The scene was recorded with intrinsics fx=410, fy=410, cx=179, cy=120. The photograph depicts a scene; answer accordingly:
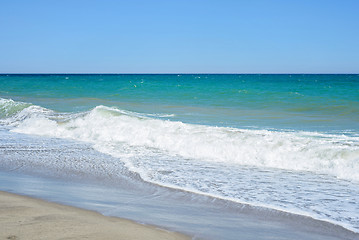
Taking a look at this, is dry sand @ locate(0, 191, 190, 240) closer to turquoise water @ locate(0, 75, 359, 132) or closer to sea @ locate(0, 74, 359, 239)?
sea @ locate(0, 74, 359, 239)

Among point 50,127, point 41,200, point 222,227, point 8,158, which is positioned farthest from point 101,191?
point 50,127

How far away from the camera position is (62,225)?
4.31 metres

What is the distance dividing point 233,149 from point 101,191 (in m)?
4.43

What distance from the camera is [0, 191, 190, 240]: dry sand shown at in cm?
400

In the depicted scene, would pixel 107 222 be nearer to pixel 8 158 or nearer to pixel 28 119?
pixel 8 158

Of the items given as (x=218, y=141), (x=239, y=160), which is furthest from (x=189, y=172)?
(x=218, y=141)

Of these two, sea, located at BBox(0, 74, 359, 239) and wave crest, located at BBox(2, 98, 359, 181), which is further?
wave crest, located at BBox(2, 98, 359, 181)

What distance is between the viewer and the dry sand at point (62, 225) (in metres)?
4.00

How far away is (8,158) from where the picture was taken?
908 cm

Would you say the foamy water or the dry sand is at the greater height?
the dry sand

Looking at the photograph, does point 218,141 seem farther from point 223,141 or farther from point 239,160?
point 239,160

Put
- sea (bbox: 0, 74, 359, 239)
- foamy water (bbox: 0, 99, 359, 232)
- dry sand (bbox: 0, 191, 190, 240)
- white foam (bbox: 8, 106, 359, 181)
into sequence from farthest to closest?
white foam (bbox: 8, 106, 359, 181), foamy water (bbox: 0, 99, 359, 232), sea (bbox: 0, 74, 359, 239), dry sand (bbox: 0, 191, 190, 240)

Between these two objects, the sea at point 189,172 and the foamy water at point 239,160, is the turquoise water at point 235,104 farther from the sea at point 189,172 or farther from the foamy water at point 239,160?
the foamy water at point 239,160

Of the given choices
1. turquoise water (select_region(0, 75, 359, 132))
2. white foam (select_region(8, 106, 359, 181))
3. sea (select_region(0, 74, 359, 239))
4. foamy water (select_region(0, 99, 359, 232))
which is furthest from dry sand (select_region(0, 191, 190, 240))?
turquoise water (select_region(0, 75, 359, 132))
